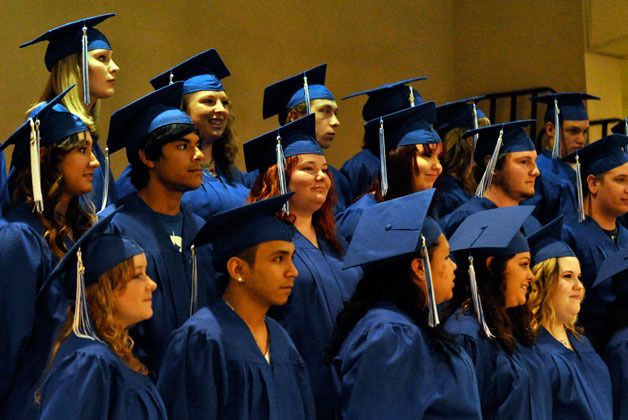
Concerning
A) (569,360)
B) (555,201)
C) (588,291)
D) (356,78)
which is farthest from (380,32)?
(569,360)

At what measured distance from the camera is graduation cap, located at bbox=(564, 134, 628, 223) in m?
5.82

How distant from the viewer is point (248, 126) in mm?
7441

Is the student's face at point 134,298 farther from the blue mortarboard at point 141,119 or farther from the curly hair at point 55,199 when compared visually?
the blue mortarboard at point 141,119

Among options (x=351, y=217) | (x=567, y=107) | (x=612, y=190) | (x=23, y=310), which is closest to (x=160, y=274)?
(x=23, y=310)

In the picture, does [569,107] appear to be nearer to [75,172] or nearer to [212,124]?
[212,124]

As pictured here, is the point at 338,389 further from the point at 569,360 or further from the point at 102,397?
the point at 569,360

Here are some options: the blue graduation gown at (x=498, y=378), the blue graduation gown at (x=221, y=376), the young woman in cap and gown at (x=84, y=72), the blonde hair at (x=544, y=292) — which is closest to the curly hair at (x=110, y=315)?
the blue graduation gown at (x=221, y=376)

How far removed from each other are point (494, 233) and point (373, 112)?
1.56 m

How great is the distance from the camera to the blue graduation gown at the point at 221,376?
334 cm

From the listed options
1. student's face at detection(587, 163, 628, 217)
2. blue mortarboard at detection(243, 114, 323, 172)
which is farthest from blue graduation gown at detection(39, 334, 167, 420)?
student's face at detection(587, 163, 628, 217)

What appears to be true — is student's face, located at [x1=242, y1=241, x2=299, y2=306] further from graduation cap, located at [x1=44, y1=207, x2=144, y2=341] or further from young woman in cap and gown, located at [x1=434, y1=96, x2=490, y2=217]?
young woman in cap and gown, located at [x1=434, y1=96, x2=490, y2=217]

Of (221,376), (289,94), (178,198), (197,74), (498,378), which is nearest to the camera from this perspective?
(221,376)

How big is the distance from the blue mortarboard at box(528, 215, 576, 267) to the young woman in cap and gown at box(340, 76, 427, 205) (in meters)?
0.98

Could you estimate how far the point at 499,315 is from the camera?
4418mm
